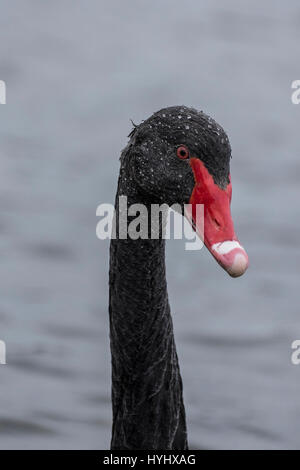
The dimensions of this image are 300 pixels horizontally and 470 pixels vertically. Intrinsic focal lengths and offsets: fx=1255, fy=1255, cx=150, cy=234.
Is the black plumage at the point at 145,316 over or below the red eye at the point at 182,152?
below

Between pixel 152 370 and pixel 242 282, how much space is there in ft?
10.1

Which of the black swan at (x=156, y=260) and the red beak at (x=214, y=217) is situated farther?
the black swan at (x=156, y=260)

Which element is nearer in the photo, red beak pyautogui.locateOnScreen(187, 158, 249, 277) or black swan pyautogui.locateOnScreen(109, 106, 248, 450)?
red beak pyautogui.locateOnScreen(187, 158, 249, 277)

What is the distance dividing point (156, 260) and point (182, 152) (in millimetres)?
441

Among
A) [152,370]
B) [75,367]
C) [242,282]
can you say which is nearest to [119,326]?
[152,370]

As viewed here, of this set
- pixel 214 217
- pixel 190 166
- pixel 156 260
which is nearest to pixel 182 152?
pixel 190 166

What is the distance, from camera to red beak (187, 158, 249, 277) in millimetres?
3367

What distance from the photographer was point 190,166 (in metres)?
3.57

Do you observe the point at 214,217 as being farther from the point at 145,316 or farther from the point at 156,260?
the point at 145,316

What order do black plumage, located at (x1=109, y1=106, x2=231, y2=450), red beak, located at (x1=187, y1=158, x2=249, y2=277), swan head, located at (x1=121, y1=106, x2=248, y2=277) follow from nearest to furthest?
red beak, located at (x1=187, y1=158, x2=249, y2=277) < swan head, located at (x1=121, y1=106, x2=248, y2=277) < black plumage, located at (x1=109, y1=106, x2=231, y2=450)

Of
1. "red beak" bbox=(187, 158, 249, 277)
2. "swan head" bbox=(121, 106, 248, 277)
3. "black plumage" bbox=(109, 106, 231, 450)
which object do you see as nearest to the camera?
"red beak" bbox=(187, 158, 249, 277)

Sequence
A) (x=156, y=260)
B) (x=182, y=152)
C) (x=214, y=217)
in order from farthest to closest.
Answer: (x=156, y=260) → (x=182, y=152) → (x=214, y=217)

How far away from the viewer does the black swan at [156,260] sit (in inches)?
139

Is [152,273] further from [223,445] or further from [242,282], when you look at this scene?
[242,282]
